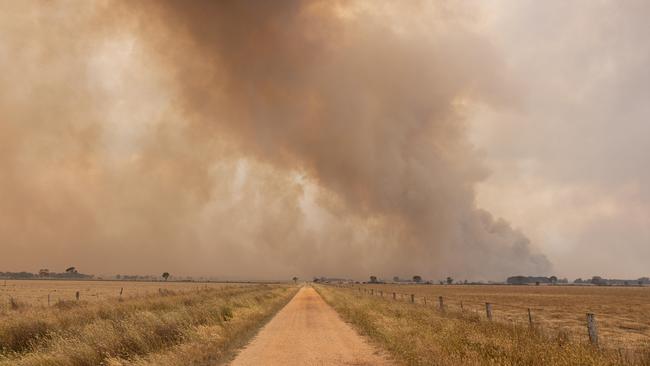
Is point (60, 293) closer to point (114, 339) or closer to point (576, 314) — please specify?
point (114, 339)

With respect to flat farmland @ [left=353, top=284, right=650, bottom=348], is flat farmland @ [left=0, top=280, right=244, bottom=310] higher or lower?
lower

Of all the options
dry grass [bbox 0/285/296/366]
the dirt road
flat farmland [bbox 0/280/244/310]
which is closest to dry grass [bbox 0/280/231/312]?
flat farmland [bbox 0/280/244/310]

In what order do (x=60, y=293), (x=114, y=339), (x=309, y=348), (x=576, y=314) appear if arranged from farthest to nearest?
(x=60, y=293) < (x=576, y=314) < (x=309, y=348) < (x=114, y=339)

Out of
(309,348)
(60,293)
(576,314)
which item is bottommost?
(60,293)

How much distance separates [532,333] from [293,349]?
9.22 m

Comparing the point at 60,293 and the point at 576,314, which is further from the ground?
the point at 576,314

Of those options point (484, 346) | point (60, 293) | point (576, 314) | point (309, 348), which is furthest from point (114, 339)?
point (60, 293)

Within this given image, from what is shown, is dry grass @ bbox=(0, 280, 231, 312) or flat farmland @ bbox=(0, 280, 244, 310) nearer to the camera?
flat farmland @ bbox=(0, 280, 244, 310)

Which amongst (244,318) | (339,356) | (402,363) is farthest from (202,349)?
(244,318)

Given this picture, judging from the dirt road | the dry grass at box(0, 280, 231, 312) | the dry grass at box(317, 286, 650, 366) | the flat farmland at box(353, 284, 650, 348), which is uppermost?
the dry grass at box(317, 286, 650, 366)

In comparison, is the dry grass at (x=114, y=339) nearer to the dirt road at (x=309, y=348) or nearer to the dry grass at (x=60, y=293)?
the dirt road at (x=309, y=348)

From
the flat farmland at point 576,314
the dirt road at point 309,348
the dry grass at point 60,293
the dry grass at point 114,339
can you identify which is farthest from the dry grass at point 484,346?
the dry grass at point 60,293

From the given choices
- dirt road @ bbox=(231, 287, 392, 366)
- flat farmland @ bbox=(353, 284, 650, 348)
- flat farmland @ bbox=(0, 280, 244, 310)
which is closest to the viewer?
dirt road @ bbox=(231, 287, 392, 366)

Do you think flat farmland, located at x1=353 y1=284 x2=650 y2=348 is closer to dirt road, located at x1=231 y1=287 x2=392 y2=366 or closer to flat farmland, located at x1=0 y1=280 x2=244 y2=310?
dirt road, located at x1=231 y1=287 x2=392 y2=366
